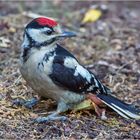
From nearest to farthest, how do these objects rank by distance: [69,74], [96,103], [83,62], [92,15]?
[69,74]
[96,103]
[83,62]
[92,15]

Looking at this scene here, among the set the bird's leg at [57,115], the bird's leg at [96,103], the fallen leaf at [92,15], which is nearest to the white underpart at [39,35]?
the bird's leg at [57,115]

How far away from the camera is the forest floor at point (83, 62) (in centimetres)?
433

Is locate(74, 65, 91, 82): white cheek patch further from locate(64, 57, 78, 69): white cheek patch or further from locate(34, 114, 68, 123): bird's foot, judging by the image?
locate(34, 114, 68, 123): bird's foot

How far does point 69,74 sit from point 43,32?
0.43 m

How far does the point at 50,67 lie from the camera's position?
Answer: 4395 mm

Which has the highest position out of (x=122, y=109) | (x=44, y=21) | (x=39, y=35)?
(x=44, y=21)

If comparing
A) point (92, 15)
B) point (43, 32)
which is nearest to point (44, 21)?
point (43, 32)

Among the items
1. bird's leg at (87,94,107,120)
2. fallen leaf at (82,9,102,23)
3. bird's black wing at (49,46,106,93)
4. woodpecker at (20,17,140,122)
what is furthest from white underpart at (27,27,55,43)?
fallen leaf at (82,9,102,23)

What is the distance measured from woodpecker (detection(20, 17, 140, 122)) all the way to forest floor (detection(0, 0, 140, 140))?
20cm

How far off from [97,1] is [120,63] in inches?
94.6

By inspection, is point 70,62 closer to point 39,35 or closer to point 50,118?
point 39,35

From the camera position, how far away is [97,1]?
8.41 metres

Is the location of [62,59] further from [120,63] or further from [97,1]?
[97,1]

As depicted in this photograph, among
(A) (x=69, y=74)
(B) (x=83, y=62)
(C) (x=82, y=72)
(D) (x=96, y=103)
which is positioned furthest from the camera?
(B) (x=83, y=62)
